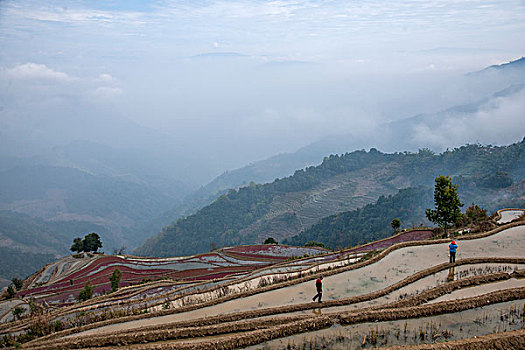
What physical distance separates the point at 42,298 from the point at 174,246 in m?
92.0

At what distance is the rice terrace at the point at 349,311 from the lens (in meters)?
11.9

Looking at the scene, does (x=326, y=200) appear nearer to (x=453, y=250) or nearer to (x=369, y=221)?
(x=369, y=221)

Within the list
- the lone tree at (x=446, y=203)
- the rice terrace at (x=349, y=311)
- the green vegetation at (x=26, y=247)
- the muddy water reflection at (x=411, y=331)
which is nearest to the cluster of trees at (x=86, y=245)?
the rice terrace at (x=349, y=311)

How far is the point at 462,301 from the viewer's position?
13578 millimetres

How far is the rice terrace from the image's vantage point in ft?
39.2

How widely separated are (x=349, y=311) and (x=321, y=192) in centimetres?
11950

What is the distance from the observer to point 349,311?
13.7m

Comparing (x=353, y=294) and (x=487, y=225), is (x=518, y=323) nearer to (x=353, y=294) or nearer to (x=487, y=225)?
(x=353, y=294)

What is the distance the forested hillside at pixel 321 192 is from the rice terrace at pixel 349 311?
7682 cm

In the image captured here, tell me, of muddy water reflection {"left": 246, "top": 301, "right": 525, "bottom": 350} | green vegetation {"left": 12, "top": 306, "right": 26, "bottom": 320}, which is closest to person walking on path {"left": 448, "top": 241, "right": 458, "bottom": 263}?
muddy water reflection {"left": 246, "top": 301, "right": 525, "bottom": 350}

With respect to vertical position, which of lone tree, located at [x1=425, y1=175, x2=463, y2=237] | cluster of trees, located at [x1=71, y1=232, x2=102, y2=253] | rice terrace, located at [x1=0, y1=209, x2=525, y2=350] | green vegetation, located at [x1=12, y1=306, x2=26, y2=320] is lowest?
green vegetation, located at [x1=12, y1=306, x2=26, y2=320]

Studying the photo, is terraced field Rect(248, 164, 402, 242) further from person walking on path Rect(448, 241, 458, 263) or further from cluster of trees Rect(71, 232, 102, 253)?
person walking on path Rect(448, 241, 458, 263)

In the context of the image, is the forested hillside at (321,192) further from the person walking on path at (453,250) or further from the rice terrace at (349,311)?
the person walking on path at (453,250)

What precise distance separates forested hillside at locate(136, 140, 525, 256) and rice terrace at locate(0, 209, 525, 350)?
252 ft
